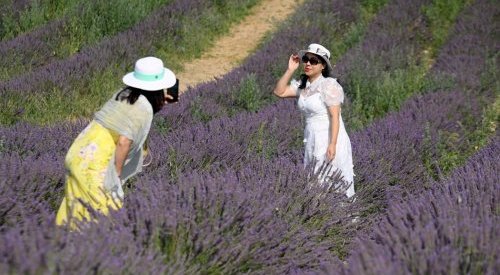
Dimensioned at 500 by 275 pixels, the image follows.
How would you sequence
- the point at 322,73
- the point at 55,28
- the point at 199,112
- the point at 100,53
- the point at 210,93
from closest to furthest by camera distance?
1. the point at 322,73
2. the point at 199,112
3. the point at 210,93
4. the point at 100,53
5. the point at 55,28

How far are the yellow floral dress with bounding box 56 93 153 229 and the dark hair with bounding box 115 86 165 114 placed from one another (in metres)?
0.02

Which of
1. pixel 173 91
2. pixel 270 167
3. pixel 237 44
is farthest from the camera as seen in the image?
pixel 237 44

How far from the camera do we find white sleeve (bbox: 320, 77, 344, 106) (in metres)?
4.40

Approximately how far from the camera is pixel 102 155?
313 cm

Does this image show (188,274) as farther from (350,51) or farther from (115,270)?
(350,51)

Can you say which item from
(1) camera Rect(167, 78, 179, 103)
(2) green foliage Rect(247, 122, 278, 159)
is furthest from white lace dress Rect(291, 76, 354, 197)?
(1) camera Rect(167, 78, 179, 103)

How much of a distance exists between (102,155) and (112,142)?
3.1 inches

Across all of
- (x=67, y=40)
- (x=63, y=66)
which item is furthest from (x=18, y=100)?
(x=67, y=40)

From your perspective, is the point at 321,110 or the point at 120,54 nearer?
the point at 321,110

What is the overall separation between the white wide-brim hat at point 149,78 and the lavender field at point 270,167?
467 millimetres

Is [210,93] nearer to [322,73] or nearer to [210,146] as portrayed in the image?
[210,146]

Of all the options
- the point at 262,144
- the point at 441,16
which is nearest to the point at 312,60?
the point at 262,144

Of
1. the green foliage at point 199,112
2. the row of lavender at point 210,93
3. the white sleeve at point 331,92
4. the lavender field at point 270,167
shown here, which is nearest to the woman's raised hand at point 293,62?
the white sleeve at point 331,92

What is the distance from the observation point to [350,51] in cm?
1070
